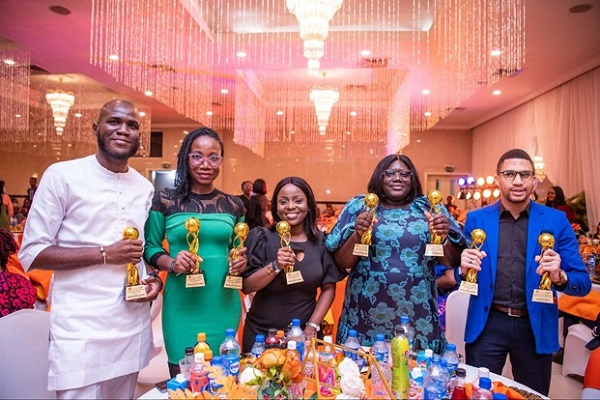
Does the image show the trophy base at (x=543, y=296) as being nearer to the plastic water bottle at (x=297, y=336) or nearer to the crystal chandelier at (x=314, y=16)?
the plastic water bottle at (x=297, y=336)

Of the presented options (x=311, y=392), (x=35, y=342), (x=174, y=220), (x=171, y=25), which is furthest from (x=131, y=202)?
(x=171, y=25)

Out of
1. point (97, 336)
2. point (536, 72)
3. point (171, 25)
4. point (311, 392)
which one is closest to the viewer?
point (311, 392)

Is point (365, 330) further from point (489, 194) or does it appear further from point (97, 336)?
point (489, 194)

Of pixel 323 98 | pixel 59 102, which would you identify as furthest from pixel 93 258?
pixel 59 102

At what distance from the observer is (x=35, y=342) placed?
6.14 ft

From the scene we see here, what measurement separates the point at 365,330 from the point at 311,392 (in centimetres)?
69

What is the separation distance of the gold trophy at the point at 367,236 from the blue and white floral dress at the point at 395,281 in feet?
0.25

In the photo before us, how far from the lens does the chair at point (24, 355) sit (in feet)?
5.92

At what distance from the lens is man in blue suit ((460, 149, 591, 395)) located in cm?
202

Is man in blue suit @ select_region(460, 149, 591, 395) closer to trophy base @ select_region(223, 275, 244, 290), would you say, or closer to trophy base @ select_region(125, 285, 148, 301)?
trophy base @ select_region(223, 275, 244, 290)

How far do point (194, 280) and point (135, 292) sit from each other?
23cm

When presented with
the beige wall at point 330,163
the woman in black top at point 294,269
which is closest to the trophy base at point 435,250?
the woman in black top at point 294,269

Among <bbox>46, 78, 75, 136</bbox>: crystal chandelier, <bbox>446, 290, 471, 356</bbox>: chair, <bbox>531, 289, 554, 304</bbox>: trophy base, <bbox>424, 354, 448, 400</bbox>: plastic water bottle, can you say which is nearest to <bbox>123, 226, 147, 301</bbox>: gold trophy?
<bbox>424, 354, 448, 400</bbox>: plastic water bottle

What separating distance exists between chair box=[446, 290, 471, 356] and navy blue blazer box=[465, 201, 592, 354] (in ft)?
2.41
